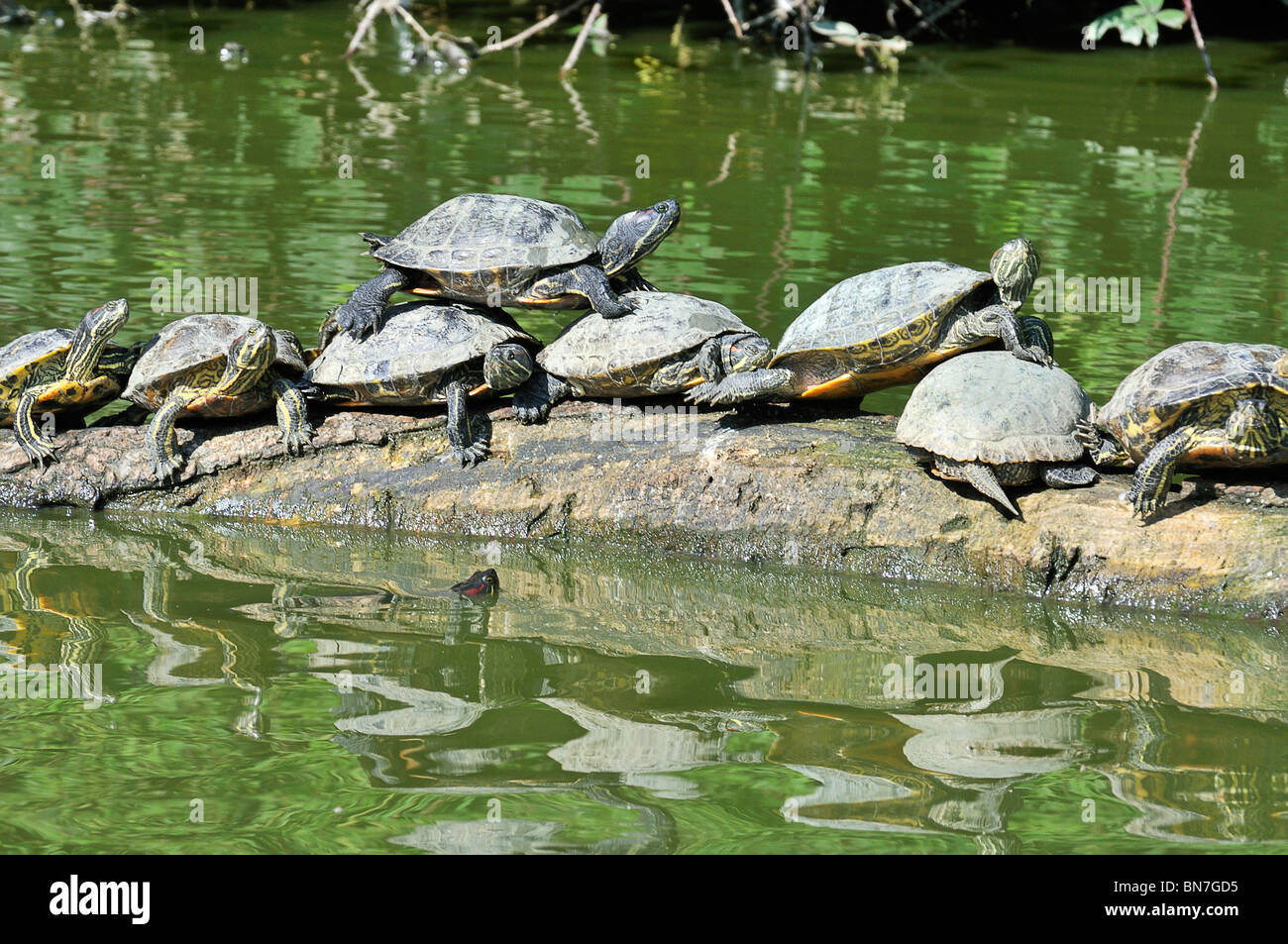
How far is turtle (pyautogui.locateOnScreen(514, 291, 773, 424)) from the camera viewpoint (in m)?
6.20

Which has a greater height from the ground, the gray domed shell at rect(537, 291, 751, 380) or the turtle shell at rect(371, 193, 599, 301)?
the turtle shell at rect(371, 193, 599, 301)

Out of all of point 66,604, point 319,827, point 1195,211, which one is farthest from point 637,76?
point 319,827

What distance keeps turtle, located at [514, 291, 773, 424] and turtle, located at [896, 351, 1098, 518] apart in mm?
873

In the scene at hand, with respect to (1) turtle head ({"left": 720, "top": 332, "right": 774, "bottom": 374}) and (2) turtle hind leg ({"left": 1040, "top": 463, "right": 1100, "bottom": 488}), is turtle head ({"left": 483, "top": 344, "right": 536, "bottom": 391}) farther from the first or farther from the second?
(2) turtle hind leg ({"left": 1040, "top": 463, "right": 1100, "bottom": 488})

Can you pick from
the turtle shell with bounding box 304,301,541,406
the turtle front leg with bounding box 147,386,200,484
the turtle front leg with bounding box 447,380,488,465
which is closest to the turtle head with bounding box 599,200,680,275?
the turtle shell with bounding box 304,301,541,406

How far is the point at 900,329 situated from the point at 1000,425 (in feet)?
2.48

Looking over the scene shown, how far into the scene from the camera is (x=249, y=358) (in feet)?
20.3

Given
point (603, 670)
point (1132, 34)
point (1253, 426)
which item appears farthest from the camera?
point (1132, 34)

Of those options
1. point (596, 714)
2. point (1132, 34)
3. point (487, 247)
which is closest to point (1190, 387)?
point (596, 714)

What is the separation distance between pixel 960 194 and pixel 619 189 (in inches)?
127

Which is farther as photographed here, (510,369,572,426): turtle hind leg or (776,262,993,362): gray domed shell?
(510,369,572,426): turtle hind leg

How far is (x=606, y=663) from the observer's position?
195 inches

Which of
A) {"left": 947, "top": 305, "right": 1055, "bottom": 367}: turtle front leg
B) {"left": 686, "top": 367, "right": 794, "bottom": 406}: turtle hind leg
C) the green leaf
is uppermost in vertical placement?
the green leaf

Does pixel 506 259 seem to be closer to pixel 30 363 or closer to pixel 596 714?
pixel 30 363
